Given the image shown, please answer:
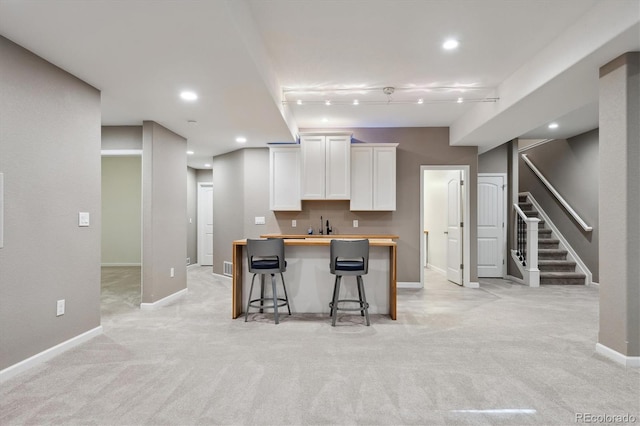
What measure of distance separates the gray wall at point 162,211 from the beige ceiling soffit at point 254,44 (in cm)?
192

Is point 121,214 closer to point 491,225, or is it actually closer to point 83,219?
point 83,219

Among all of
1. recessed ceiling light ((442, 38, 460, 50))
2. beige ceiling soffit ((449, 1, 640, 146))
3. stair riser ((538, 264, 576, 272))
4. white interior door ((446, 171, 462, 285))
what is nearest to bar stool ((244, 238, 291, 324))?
recessed ceiling light ((442, 38, 460, 50))

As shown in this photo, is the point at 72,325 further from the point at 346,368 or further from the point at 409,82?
the point at 409,82

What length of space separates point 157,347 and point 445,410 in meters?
2.54

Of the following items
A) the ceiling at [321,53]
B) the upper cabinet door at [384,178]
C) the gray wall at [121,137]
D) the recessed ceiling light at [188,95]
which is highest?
the ceiling at [321,53]

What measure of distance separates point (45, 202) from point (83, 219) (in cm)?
47

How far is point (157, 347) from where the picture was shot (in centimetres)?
314

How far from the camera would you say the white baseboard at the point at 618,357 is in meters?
2.68

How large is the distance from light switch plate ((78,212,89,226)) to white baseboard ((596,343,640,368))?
501cm

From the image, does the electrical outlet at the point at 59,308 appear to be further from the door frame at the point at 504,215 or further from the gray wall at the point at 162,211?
the door frame at the point at 504,215

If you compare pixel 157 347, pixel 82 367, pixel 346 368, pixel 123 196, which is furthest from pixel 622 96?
pixel 123 196

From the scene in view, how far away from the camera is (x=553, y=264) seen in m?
6.49

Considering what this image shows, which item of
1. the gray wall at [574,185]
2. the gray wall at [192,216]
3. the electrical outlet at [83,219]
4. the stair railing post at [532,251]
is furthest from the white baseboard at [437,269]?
the electrical outlet at [83,219]

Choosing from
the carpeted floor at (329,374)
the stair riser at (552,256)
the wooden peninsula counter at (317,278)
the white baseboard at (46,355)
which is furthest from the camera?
the stair riser at (552,256)
